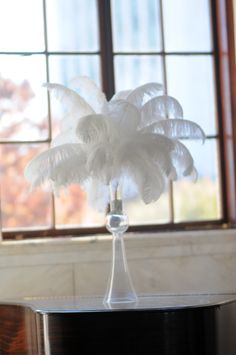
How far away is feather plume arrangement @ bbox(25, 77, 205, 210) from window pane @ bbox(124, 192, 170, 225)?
66 cm

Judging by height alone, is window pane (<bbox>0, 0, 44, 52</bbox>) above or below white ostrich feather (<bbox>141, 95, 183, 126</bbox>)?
above

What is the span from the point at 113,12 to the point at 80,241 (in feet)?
3.80

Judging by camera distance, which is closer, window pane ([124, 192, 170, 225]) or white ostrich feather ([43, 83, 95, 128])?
white ostrich feather ([43, 83, 95, 128])

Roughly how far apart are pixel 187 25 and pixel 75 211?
110 centimetres

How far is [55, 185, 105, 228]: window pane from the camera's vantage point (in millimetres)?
2953

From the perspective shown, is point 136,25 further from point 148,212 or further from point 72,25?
point 148,212

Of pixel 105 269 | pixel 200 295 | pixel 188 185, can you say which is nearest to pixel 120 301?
pixel 200 295

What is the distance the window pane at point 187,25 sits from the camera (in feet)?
10.1

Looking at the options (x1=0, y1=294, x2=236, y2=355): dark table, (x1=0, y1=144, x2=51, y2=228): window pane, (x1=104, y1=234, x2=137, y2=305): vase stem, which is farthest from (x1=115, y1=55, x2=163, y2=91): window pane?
(x1=0, y1=294, x2=236, y2=355): dark table

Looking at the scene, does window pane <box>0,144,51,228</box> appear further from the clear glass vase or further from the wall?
the clear glass vase

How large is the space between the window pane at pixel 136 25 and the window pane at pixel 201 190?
0.55m

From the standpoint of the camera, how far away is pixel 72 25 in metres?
3.02

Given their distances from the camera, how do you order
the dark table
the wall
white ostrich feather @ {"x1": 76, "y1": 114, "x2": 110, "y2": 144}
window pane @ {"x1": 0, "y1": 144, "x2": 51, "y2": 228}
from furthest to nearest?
1. window pane @ {"x1": 0, "y1": 144, "x2": 51, "y2": 228}
2. the wall
3. white ostrich feather @ {"x1": 76, "y1": 114, "x2": 110, "y2": 144}
4. the dark table

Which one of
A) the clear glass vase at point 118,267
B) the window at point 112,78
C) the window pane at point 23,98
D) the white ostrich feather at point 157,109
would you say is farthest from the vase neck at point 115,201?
the window pane at point 23,98
